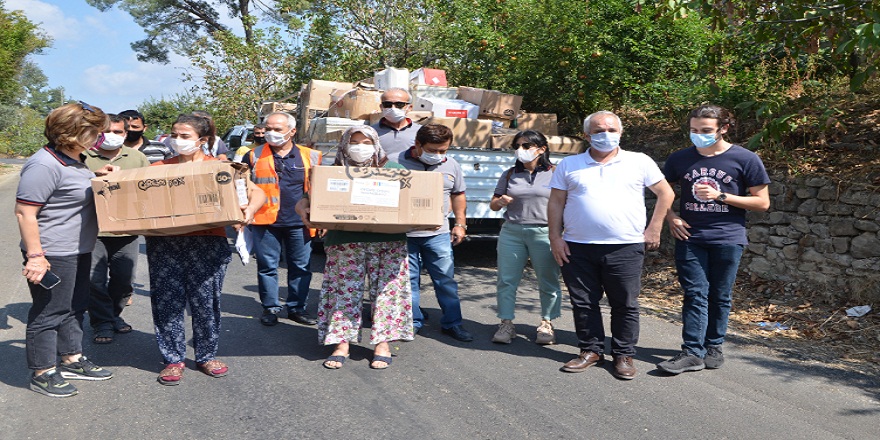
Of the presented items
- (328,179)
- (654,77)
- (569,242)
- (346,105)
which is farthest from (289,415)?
(654,77)

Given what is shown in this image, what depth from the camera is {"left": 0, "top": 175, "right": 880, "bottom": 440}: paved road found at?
154 inches

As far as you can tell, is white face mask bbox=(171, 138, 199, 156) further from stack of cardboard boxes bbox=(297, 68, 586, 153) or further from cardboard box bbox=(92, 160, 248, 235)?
stack of cardboard boxes bbox=(297, 68, 586, 153)

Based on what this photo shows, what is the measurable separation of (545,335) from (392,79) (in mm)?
5527

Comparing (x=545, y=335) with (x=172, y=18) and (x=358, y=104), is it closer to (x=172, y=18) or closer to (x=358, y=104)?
(x=358, y=104)

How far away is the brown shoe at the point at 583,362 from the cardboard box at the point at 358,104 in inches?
198

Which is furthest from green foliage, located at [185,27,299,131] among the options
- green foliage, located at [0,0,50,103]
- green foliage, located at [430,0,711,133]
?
green foliage, located at [0,0,50,103]

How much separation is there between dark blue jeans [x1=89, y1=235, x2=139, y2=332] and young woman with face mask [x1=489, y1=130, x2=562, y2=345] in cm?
285

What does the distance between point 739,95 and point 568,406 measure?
5.87 metres

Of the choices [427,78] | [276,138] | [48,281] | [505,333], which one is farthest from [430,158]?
[427,78]

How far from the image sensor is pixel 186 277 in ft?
15.1

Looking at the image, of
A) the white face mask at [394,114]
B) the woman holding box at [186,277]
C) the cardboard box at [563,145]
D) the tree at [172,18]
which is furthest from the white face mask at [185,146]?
the tree at [172,18]

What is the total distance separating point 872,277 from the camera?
638 centimetres

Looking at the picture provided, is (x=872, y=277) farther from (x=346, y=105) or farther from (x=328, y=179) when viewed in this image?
(x=346, y=105)

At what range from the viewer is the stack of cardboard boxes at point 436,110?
887 centimetres
